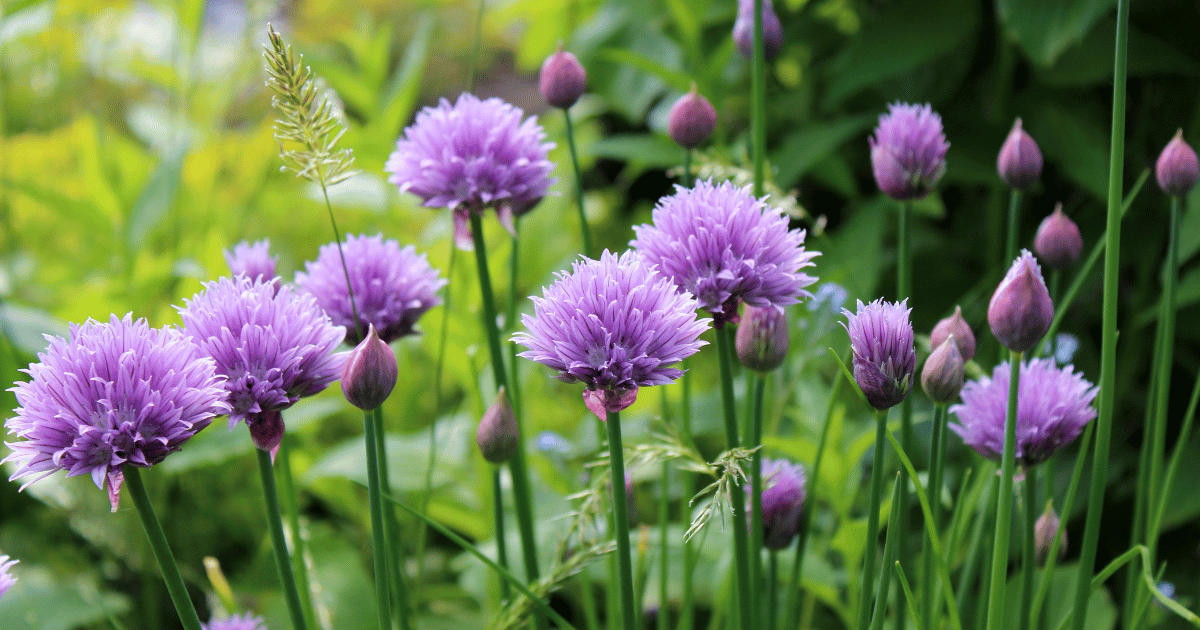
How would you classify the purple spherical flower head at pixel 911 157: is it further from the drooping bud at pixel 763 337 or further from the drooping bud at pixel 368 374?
the drooping bud at pixel 368 374

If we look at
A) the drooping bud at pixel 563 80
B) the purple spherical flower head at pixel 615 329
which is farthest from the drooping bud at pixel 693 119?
the purple spherical flower head at pixel 615 329

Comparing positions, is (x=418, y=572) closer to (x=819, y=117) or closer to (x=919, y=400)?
(x=919, y=400)

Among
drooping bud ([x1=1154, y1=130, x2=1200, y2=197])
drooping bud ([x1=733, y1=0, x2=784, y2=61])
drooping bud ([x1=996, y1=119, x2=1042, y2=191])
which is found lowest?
drooping bud ([x1=1154, y1=130, x2=1200, y2=197])

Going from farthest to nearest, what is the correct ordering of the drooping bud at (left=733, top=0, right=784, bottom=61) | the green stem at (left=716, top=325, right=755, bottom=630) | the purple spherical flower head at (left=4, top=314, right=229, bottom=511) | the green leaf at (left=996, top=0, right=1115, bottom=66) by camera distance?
the green leaf at (left=996, top=0, right=1115, bottom=66) < the drooping bud at (left=733, top=0, right=784, bottom=61) < the green stem at (left=716, top=325, right=755, bottom=630) < the purple spherical flower head at (left=4, top=314, right=229, bottom=511)

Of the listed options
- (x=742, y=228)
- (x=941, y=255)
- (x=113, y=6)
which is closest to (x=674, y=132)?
(x=742, y=228)

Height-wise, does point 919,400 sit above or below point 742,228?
below

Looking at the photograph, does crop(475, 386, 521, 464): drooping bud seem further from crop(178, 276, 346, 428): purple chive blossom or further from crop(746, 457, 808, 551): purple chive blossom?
crop(746, 457, 808, 551): purple chive blossom

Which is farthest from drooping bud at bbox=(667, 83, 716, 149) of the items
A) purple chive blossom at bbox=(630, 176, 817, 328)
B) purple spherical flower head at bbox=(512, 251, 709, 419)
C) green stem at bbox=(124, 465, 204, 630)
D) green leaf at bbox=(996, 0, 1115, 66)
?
green leaf at bbox=(996, 0, 1115, 66)
